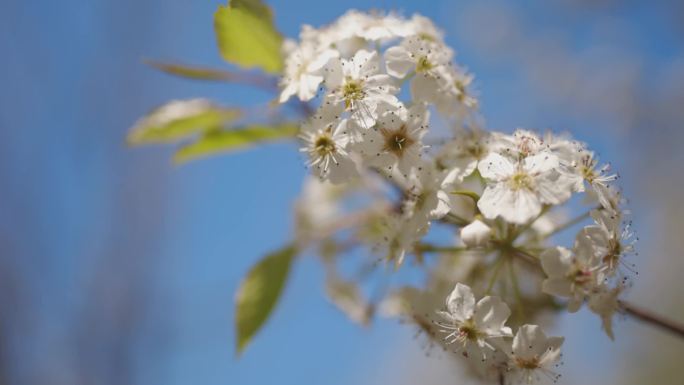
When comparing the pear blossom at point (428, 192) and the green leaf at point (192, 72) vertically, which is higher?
the green leaf at point (192, 72)

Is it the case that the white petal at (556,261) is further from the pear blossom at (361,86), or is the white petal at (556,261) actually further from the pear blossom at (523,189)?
the pear blossom at (361,86)

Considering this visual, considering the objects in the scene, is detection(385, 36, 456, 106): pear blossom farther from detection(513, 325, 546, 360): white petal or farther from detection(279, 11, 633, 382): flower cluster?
detection(513, 325, 546, 360): white petal

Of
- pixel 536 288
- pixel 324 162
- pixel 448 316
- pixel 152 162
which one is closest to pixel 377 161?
pixel 324 162

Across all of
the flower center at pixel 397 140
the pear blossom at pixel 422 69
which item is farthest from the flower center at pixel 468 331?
the pear blossom at pixel 422 69

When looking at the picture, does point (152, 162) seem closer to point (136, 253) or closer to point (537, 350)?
point (136, 253)

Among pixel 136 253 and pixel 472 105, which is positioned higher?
pixel 136 253
